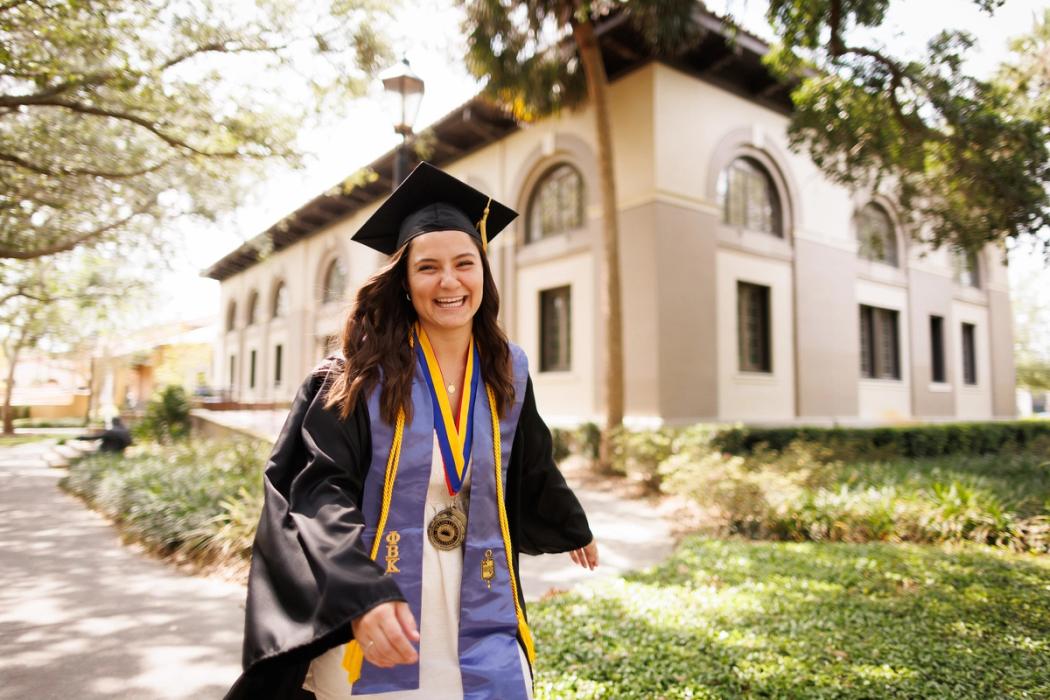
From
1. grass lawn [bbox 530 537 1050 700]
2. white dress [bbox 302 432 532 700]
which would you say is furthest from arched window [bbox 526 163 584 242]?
white dress [bbox 302 432 532 700]

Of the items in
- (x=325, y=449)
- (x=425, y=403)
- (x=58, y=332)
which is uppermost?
(x=58, y=332)

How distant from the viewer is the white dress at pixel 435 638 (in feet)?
5.36

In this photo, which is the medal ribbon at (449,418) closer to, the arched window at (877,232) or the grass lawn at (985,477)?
the grass lawn at (985,477)

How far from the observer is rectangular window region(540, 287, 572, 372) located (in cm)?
1567

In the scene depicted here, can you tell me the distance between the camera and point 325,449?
5.35 ft

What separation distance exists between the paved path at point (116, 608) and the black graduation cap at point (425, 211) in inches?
116

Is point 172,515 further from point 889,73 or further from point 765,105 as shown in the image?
point 765,105

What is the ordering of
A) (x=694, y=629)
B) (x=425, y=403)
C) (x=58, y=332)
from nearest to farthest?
(x=425, y=403) < (x=694, y=629) < (x=58, y=332)

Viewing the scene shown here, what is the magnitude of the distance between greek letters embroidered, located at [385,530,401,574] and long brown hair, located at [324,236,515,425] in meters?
0.30

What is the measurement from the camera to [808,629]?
4031mm

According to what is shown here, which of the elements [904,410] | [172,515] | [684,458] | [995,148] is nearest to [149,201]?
[172,515]

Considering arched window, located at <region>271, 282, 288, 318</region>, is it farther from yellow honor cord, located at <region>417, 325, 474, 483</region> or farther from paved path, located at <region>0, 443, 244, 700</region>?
yellow honor cord, located at <region>417, 325, 474, 483</region>

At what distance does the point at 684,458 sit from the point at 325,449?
7.83 m

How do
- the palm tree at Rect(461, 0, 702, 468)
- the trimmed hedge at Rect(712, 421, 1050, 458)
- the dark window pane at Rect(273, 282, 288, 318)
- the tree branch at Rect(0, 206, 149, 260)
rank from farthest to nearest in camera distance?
1. the dark window pane at Rect(273, 282, 288, 318)
2. the trimmed hedge at Rect(712, 421, 1050, 458)
3. the palm tree at Rect(461, 0, 702, 468)
4. the tree branch at Rect(0, 206, 149, 260)
